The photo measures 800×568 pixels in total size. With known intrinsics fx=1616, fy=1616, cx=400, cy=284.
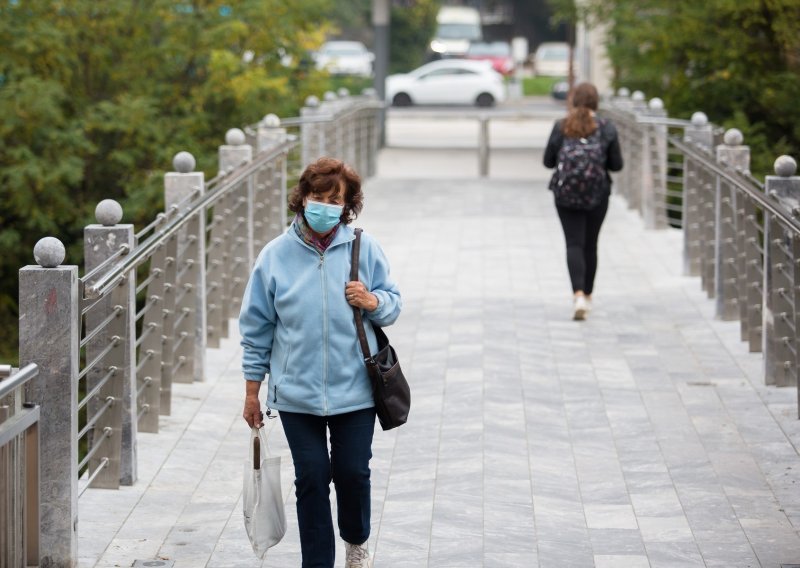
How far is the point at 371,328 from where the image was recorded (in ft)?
18.4

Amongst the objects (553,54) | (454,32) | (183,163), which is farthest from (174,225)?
(454,32)

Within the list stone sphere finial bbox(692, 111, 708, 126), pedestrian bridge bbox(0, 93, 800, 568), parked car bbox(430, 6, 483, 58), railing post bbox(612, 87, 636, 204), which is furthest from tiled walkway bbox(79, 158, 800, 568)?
parked car bbox(430, 6, 483, 58)

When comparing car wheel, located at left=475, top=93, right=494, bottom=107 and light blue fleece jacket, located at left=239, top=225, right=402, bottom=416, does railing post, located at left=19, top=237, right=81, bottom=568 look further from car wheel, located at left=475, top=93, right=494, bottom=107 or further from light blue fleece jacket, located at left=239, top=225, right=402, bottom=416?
car wheel, located at left=475, top=93, right=494, bottom=107

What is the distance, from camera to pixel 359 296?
5441 mm

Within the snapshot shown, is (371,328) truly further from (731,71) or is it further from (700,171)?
(731,71)

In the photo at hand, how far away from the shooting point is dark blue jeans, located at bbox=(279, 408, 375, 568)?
18.1 feet

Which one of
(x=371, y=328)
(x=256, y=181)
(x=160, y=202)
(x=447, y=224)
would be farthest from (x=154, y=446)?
(x=160, y=202)

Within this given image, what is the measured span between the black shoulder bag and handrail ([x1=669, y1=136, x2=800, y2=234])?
10.4 ft

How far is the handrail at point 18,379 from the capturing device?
198 inches

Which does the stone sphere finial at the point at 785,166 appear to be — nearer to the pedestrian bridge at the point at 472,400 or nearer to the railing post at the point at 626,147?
the pedestrian bridge at the point at 472,400

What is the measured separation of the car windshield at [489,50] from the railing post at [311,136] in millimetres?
43129

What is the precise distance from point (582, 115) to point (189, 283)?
307 centimetres

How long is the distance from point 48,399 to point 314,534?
112cm

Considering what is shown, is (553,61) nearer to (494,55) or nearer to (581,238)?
(494,55)
